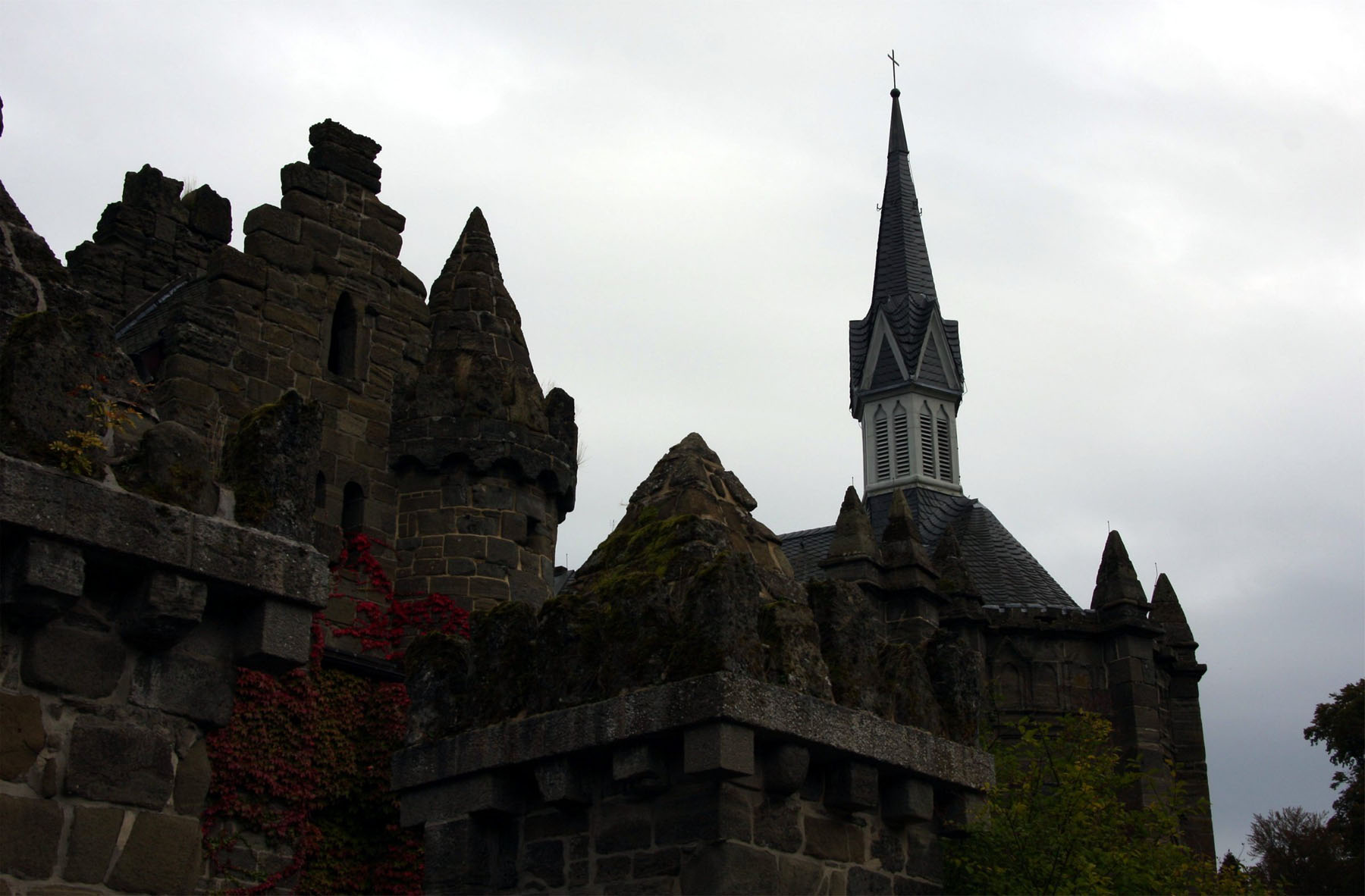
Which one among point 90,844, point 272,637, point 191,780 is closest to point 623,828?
point 272,637

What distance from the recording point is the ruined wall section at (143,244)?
22.5 meters

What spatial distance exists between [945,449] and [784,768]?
46.1 metres

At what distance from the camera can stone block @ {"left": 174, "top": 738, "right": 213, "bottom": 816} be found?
22.6 feet

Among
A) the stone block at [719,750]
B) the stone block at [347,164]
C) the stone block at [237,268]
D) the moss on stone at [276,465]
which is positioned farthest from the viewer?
the stone block at [347,164]

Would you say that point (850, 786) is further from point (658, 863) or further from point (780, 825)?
point (658, 863)

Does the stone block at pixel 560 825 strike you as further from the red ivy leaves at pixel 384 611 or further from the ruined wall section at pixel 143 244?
the ruined wall section at pixel 143 244

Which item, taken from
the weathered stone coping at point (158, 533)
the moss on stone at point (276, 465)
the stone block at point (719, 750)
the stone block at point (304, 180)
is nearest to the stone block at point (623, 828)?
the stone block at point (719, 750)

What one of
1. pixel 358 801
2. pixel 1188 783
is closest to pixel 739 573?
pixel 358 801

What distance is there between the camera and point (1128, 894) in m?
12.4

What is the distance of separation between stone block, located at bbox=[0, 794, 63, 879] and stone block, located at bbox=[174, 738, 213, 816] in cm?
56

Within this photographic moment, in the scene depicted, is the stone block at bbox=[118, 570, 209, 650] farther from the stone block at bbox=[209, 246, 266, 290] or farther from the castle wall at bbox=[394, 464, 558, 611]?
the stone block at bbox=[209, 246, 266, 290]

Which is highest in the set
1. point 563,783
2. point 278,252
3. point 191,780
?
point 278,252

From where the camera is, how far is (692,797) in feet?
27.8

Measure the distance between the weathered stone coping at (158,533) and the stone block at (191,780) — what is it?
→ 70 centimetres
